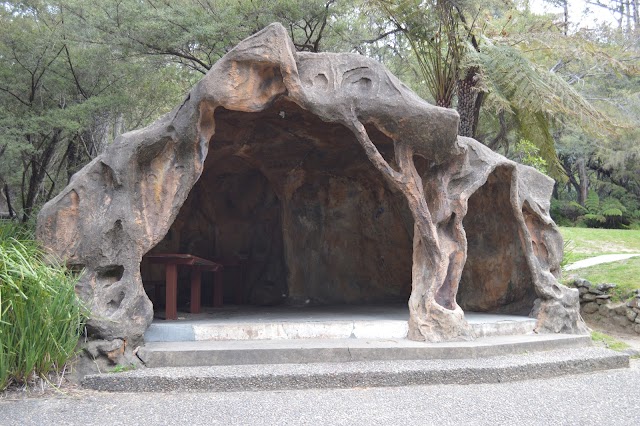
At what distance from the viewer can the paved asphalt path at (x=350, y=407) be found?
4504mm

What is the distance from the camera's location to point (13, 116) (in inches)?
502

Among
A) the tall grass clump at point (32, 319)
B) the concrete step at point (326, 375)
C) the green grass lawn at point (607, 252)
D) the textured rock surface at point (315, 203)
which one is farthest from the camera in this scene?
the green grass lawn at point (607, 252)

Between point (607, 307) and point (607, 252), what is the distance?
5.28 metres

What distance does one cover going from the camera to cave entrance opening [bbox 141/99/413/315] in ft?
31.5

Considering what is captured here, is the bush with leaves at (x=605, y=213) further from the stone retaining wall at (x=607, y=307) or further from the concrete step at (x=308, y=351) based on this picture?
the concrete step at (x=308, y=351)

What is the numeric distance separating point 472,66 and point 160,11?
22.7ft

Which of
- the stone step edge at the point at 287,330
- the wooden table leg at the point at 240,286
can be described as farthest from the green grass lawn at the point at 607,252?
the wooden table leg at the point at 240,286

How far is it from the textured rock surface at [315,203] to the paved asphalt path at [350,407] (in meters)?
1.17

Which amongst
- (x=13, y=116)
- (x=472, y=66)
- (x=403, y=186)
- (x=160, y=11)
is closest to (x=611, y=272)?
(x=472, y=66)

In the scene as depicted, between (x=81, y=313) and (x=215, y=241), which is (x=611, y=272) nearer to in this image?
(x=215, y=241)

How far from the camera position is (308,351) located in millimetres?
6043

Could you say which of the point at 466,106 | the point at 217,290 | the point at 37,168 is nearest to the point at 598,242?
the point at 466,106

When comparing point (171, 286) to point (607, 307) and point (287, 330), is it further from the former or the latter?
point (607, 307)

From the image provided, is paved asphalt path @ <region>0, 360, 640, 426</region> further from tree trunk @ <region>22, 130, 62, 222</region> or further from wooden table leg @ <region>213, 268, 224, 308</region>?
tree trunk @ <region>22, 130, 62, 222</region>
